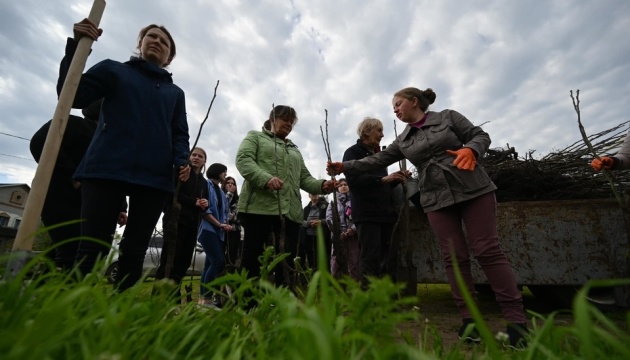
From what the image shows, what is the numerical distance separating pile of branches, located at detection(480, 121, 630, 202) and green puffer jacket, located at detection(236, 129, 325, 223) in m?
2.16

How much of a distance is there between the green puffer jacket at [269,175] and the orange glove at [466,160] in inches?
50.0

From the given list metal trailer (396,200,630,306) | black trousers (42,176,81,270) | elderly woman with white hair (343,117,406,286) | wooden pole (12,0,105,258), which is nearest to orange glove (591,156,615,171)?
metal trailer (396,200,630,306)

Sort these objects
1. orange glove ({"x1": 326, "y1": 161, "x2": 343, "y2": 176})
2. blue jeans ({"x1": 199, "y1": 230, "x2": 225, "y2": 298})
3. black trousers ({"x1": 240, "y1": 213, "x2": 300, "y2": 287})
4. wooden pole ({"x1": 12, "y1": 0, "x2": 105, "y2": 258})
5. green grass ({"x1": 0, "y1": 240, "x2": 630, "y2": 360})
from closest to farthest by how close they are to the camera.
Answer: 1. green grass ({"x1": 0, "y1": 240, "x2": 630, "y2": 360})
2. wooden pole ({"x1": 12, "y1": 0, "x2": 105, "y2": 258})
3. black trousers ({"x1": 240, "y1": 213, "x2": 300, "y2": 287})
4. orange glove ({"x1": 326, "y1": 161, "x2": 343, "y2": 176})
5. blue jeans ({"x1": 199, "y1": 230, "x2": 225, "y2": 298})

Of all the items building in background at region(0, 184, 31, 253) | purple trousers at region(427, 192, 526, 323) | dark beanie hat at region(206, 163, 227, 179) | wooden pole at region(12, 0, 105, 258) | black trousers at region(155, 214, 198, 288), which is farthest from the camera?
building in background at region(0, 184, 31, 253)

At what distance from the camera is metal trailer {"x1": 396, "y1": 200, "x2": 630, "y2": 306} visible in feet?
10.1

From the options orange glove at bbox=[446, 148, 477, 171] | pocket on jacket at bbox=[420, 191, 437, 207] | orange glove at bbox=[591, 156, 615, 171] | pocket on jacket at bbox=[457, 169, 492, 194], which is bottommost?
pocket on jacket at bbox=[420, 191, 437, 207]

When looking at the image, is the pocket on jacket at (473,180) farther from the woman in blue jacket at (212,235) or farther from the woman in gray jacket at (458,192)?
the woman in blue jacket at (212,235)

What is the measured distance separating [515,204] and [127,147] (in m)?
3.41

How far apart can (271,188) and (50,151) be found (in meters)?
1.37

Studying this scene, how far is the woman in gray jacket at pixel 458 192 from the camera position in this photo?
6.92ft

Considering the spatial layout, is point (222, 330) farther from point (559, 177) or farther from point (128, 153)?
point (559, 177)

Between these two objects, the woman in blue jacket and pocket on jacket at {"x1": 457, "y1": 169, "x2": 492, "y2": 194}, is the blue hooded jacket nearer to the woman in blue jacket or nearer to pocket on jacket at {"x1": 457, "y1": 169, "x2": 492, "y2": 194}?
pocket on jacket at {"x1": 457, "y1": 169, "x2": 492, "y2": 194}

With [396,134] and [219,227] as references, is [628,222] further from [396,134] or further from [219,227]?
[219,227]

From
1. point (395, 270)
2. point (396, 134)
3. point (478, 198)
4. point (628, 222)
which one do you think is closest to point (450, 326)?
point (395, 270)
